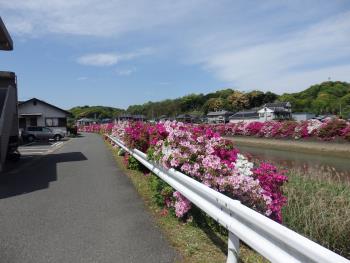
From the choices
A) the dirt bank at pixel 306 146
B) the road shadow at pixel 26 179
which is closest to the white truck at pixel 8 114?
the road shadow at pixel 26 179

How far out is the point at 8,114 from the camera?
1355cm

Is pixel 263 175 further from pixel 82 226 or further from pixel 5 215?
pixel 5 215

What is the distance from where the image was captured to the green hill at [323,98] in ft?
300

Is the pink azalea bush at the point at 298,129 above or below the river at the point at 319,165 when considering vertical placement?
above

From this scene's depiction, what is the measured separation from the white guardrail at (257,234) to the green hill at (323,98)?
83958mm

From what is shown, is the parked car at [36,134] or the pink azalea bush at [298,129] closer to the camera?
the pink azalea bush at [298,129]

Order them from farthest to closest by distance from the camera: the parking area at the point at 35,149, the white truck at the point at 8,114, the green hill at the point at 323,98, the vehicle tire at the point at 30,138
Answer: the green hill at the point at 323,98 < the vehicle tire at the point at 30,138 < the parking area at the point at 35,149 < the white truck at the point at 8,114

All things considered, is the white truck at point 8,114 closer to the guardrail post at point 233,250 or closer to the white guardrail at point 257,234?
the white guardrail at point 257,234

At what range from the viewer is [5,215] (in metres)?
6.48

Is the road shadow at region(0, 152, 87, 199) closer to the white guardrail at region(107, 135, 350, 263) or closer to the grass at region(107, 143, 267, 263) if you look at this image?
the grass at region(107, 143, 267, 263)

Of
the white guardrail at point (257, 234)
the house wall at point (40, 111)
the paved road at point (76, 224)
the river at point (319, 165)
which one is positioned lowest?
the river at point (319, 165)

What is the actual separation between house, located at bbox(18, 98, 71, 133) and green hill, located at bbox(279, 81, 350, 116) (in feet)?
195

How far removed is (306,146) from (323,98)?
3131 inches

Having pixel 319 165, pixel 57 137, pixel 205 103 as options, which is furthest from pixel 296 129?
pixel 205 103
